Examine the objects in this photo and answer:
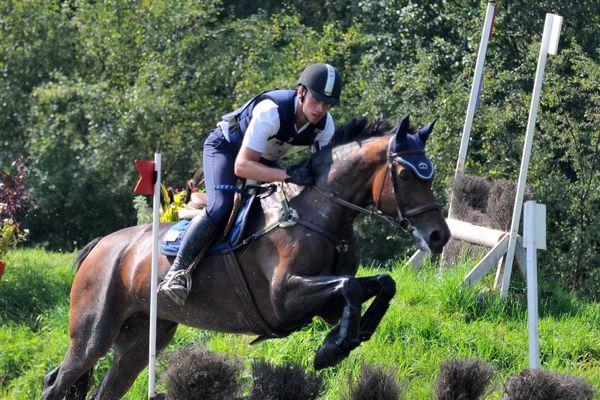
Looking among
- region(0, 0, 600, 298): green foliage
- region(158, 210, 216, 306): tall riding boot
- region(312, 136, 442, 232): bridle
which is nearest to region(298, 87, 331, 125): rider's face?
region(312, 136, 442, 232): bridle

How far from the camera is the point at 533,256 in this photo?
718cm

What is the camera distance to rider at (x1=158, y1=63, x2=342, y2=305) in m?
7.25

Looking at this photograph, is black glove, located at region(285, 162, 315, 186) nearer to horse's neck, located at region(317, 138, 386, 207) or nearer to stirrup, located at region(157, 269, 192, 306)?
horse's neck, located at region(317, 138, 386, 207)

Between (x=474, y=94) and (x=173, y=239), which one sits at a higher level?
(x=474, y=94)

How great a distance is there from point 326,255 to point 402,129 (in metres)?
0.90

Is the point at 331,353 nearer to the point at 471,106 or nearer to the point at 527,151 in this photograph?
the point at 527,151

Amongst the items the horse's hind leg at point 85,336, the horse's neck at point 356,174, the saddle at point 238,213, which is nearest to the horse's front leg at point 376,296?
the horse's neck at point 356,174

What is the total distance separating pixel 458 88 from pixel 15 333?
Result: 22.1ft

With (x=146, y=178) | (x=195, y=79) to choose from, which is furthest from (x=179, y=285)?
(x=195, y=79)

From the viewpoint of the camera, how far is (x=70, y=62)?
66.3ft

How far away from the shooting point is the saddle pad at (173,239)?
7910mm

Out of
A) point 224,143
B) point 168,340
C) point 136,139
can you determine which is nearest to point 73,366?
point 168,340

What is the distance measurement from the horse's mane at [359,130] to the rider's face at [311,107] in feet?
0.66

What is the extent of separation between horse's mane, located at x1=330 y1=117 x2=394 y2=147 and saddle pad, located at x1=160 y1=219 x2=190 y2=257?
4.17 feet
